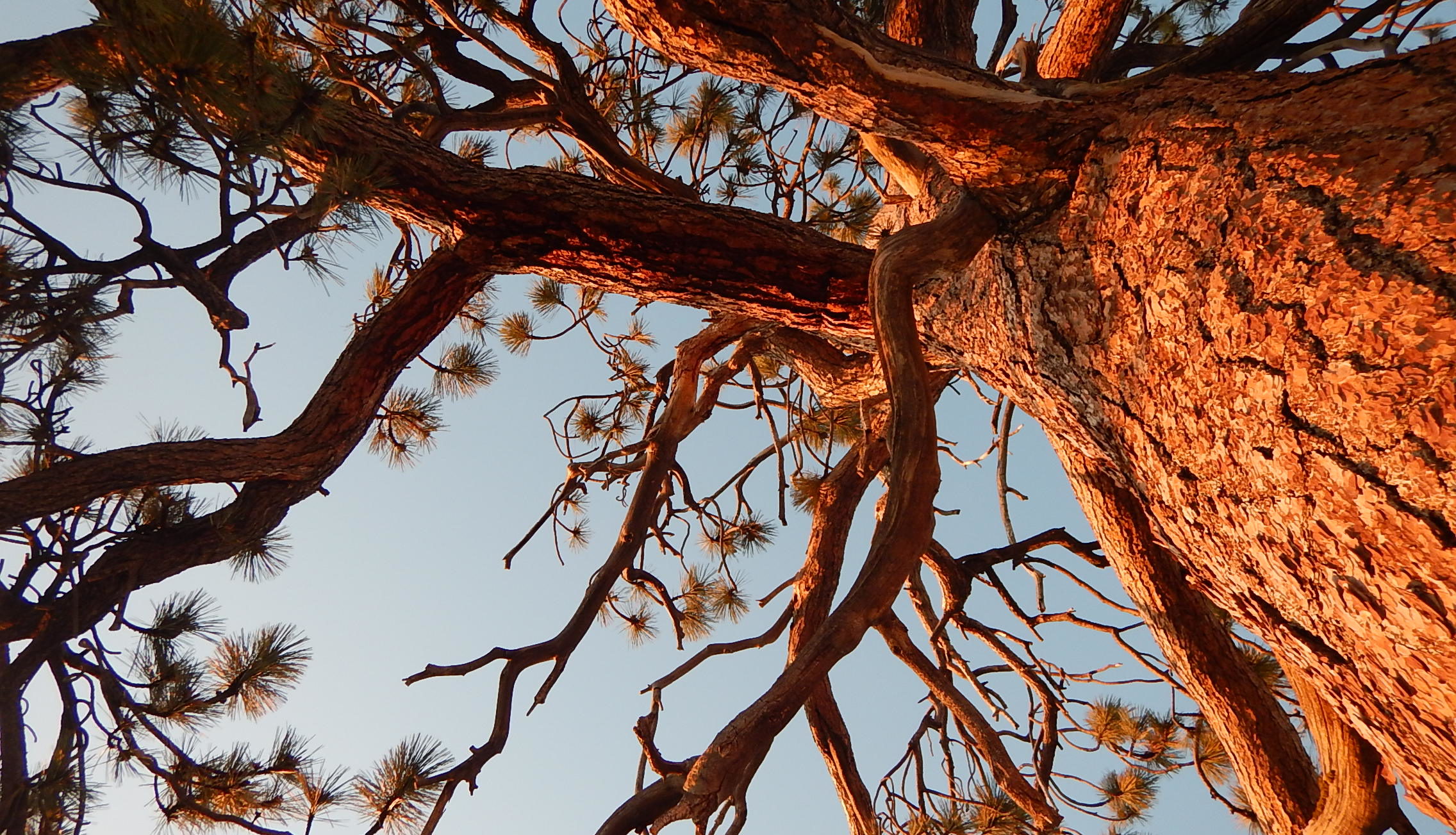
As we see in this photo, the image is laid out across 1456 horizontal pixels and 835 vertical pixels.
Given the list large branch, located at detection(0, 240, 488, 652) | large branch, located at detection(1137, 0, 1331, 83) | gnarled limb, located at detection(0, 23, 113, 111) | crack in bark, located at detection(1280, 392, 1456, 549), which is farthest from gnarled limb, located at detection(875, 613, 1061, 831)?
gnarled limb, located at detection(0, 23, 113, 111)

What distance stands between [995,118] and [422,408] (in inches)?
72.9

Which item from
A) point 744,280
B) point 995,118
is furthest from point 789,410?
point 995,118

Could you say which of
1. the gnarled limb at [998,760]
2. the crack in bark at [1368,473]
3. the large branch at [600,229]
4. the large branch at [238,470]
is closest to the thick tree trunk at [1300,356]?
the crack in bark at [1368,473]

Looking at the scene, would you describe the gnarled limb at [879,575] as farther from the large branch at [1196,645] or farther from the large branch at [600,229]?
the large branch at [1196,645]

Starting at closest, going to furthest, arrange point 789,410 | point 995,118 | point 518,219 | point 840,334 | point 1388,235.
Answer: point 1388,235 < point 995,118 < point 518,219 < point 840,334 < point 789,410

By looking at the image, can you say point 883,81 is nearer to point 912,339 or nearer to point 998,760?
point 912,339

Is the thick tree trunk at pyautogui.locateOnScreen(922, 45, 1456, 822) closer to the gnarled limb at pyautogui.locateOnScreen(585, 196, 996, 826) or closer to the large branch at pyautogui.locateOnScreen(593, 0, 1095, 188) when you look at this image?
the large branch at pyautogui.locateOnScreen(593, 0, 1095, 188)

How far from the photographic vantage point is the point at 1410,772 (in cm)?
61

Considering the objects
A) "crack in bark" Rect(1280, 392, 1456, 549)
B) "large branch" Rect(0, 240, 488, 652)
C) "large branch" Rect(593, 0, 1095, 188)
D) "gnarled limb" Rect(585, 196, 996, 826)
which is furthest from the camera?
"large branch" Rect(0, 240, 488, 652)

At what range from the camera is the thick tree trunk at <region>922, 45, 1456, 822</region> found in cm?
49

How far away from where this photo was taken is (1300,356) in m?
0.55

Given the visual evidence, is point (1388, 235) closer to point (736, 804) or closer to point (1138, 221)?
point (1138, 221)

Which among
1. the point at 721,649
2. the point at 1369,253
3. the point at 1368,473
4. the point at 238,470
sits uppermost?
the point at 238,470

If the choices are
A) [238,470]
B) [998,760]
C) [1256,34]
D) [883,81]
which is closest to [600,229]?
[883,81]
